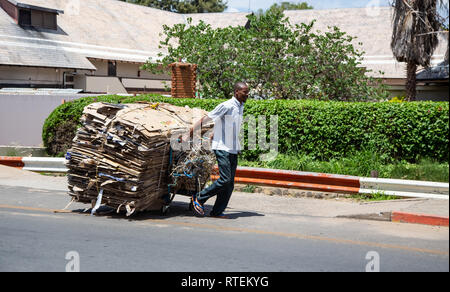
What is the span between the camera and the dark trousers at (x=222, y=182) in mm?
8070

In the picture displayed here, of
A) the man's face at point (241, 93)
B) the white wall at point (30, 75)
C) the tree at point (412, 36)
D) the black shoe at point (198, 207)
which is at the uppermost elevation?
the tree at point (412, 36)

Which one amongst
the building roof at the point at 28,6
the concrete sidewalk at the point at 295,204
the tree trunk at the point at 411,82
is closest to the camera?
the concrete sidewalk at the point at 295,204

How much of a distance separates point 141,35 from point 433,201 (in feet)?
109

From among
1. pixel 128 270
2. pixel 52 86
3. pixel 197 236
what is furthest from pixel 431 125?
pixel 52 86

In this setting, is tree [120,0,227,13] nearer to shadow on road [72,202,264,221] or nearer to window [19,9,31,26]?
window [19,9,31,26]

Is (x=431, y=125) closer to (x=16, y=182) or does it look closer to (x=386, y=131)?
(x=386, y=131)

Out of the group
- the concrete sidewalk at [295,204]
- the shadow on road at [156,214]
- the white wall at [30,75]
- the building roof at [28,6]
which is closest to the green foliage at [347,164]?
the concrete sidewalk at [295,204]

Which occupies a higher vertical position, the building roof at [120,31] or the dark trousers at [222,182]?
the building roof at [120,31]

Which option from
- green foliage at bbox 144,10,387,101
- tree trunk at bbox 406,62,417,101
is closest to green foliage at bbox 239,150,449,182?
green foliage at bbox 144,10,387,101

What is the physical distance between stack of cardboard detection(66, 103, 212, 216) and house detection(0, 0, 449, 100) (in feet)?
58.1

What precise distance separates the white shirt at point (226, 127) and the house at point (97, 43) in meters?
17.1

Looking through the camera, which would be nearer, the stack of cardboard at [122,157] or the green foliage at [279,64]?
the stack of cardboard at [122,157]

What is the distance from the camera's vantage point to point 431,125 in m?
8.85

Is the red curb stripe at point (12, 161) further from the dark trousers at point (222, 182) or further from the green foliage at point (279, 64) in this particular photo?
the dark trousers at point (222, 182)
